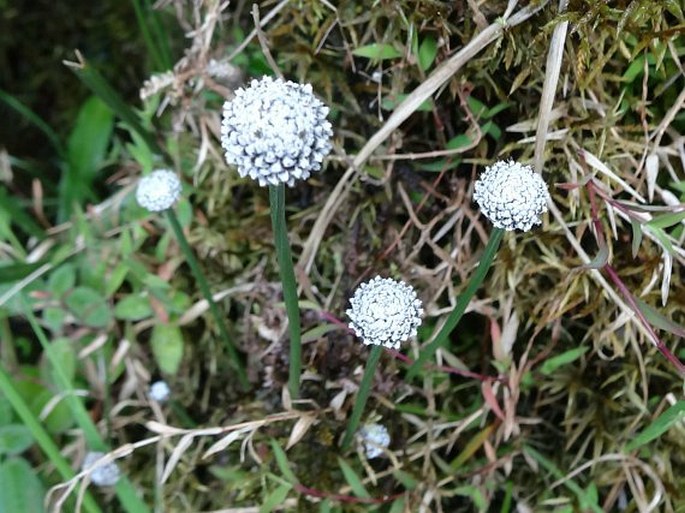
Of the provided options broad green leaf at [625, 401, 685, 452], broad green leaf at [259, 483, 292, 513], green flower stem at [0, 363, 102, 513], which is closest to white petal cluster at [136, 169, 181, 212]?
green flower stem at [0, 363, 102, 513]

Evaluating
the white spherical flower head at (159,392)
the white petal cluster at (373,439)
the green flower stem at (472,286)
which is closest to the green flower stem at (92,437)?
the white spherical flower head at (159,392)

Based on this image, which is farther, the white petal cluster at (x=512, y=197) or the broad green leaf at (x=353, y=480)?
the broad green leaf at (x=353, y=480)

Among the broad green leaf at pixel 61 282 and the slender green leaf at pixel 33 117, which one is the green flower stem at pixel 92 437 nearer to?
the broad green leaf at pixel 61 282

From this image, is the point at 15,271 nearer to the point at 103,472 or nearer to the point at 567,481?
the point at 103,472

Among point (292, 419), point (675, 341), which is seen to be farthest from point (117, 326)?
point (675, 341)

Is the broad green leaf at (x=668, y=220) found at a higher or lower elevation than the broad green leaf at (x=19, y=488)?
higher
